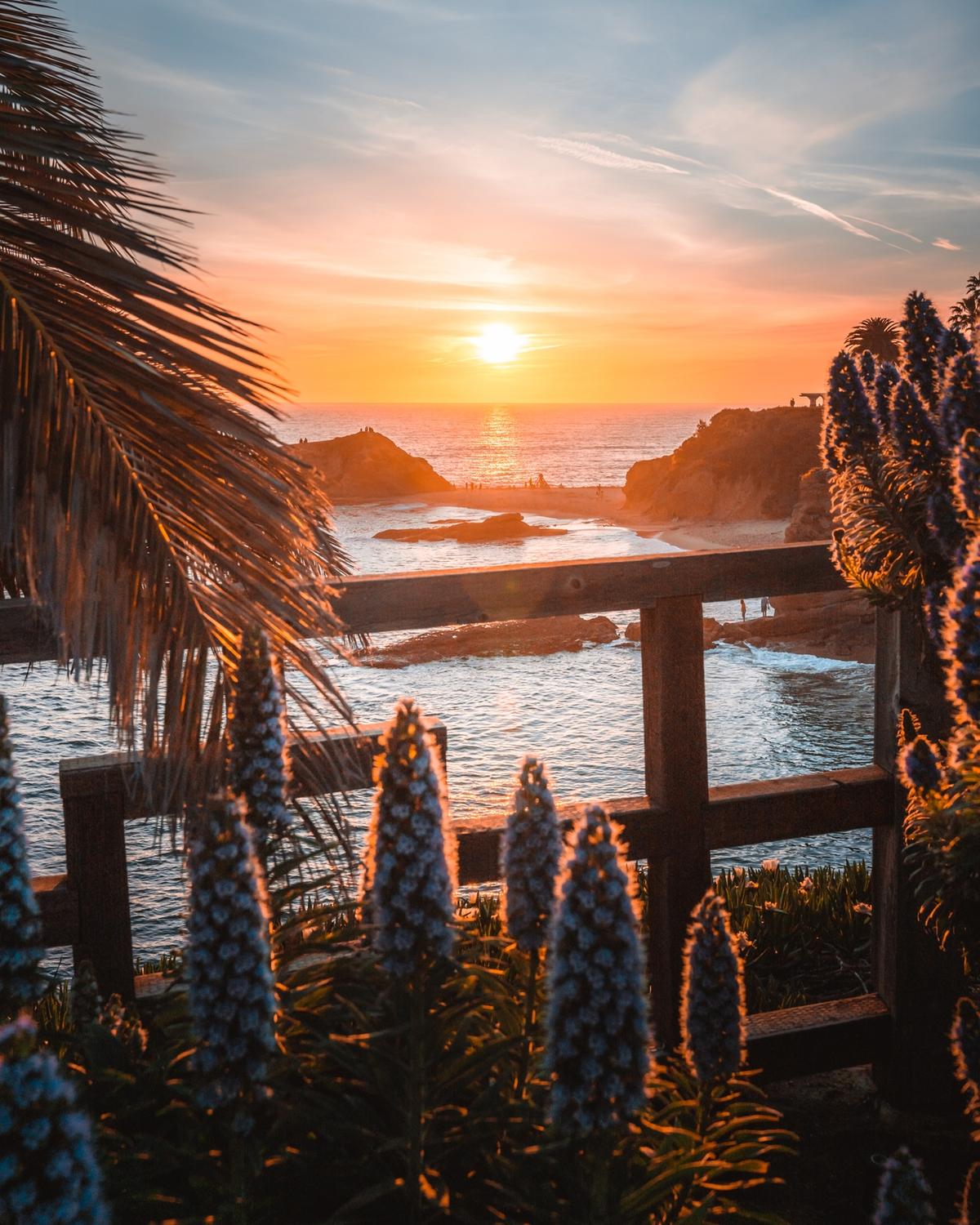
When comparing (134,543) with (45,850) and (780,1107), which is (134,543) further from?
(45,850)

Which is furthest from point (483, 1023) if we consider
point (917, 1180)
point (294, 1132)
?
point (917, 1180)

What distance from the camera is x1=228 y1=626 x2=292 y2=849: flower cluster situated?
1828 mm

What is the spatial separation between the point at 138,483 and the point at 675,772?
6.18 ft

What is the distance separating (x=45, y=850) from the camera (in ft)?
18.0

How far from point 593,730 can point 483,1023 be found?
5115 mm

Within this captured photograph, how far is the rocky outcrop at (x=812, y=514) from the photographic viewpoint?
26891mm

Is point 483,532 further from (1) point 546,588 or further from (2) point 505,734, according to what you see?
(1) point 546,588

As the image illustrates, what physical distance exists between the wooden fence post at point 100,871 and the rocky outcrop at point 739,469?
160ft

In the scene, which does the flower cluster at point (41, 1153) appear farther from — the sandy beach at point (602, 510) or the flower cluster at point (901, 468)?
the sandy beach at point (602, 510)

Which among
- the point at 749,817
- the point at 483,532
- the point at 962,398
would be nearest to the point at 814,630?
the point at 483,532

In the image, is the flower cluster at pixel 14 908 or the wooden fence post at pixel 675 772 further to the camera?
the wooden fence post at pixel 675 772

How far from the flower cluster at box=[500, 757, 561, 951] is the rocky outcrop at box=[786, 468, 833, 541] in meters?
25.3

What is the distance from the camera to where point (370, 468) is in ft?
168

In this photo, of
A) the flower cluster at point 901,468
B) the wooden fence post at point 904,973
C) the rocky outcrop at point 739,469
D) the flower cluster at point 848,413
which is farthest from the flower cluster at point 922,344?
the rocky outcrop at point 739,469
